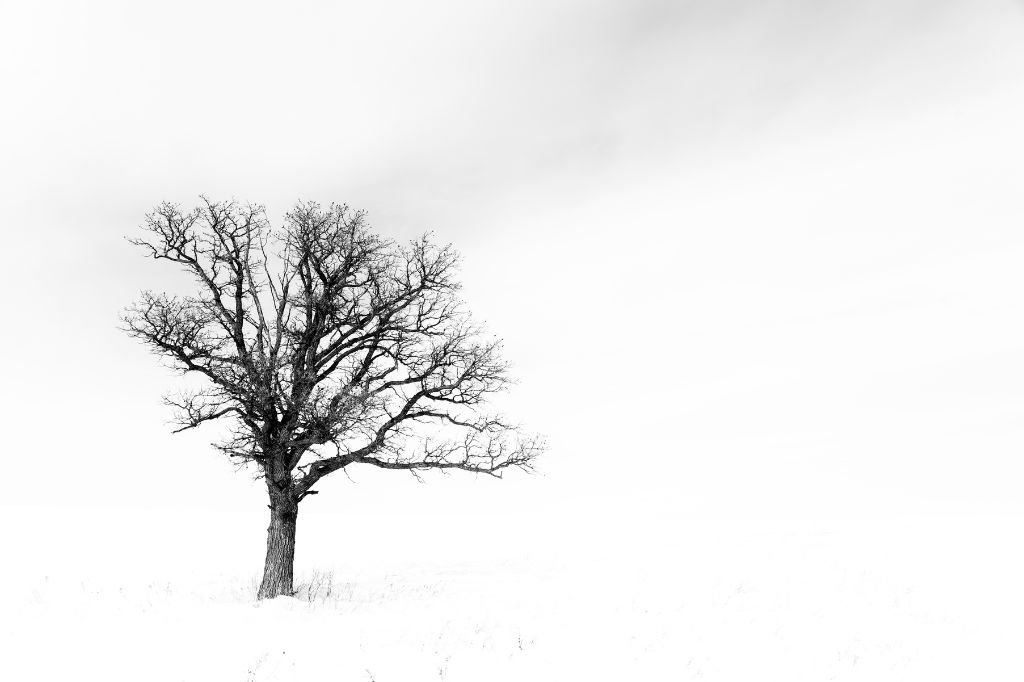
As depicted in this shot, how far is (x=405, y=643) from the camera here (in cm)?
1219

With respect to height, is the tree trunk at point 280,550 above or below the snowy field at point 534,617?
above

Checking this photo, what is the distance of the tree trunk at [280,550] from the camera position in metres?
16.1

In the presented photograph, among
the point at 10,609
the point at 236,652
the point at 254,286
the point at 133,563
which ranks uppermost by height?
the point at 254,286

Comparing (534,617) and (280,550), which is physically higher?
(280,550)

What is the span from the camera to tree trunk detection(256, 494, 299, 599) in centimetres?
1606

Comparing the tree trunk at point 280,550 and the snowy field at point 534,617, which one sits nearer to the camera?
the snowy field at point 534,617

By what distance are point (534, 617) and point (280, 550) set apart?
21.6ft

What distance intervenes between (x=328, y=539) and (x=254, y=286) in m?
15.5

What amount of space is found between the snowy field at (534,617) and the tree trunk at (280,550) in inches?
25.8

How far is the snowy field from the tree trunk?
656 mm

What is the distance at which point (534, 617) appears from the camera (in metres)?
14.9

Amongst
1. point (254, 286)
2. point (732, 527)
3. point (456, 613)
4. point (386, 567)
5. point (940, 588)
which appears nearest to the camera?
point (456, 613)

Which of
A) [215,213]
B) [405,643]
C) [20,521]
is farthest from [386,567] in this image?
[20,521]

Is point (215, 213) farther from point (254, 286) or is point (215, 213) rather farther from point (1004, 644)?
point (1004, 644)
